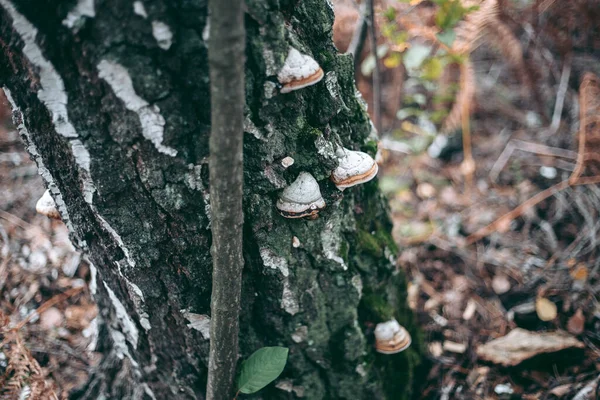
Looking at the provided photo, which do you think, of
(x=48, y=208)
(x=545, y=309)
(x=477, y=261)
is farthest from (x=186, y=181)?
(x=477, y=261)

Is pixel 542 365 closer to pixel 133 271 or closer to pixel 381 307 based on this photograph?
pixel 381 307

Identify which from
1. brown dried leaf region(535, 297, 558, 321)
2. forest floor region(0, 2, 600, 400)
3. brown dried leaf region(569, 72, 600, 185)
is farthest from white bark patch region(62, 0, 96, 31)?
brown dried leaf region(569, 72, 600, 185)

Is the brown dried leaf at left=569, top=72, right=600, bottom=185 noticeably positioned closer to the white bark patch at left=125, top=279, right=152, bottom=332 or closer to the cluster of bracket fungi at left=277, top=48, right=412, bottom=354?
the cluster of bracket fungi at left=277, top=48, right=412, bottom=354

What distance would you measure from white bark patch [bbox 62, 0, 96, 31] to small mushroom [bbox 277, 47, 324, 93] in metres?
0.65

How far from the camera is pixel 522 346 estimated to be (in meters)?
2.74

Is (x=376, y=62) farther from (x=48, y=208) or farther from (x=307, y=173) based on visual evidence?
(x=48, y=208)

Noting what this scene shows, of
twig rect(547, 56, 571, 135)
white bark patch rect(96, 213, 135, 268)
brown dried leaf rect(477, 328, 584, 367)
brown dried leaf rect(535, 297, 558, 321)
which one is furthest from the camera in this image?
twig rect(547, 56, 571, 135)

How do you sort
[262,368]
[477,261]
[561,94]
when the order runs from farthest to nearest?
[561,94]
[477,261]
[262,368]

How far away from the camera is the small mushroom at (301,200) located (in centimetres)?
171

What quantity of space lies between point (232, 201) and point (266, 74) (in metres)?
0.51

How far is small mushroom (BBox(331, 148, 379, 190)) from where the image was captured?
5.89ft

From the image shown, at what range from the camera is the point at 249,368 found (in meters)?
1.86

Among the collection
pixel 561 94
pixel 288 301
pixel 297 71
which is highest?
pixel 297 71

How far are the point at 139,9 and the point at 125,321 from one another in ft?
4.96
